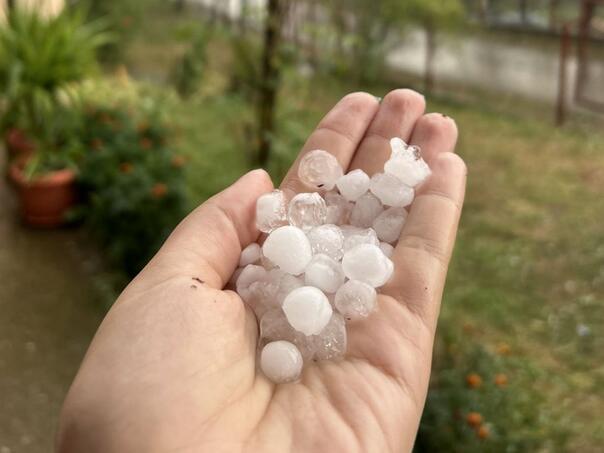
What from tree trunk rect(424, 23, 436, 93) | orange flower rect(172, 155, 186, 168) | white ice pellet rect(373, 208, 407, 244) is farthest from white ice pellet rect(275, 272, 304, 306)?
tree trunk rect(424, 23, 436, 93)

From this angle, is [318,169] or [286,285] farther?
[318,169]

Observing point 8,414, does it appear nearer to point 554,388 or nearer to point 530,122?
point 554,388

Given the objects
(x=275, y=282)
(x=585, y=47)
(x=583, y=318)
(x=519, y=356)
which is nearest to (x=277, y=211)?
(x=275, y=282)

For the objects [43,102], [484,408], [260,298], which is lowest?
[484,408]

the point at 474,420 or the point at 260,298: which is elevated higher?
the point at 260,298

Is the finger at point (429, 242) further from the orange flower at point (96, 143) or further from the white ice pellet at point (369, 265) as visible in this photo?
the orange flower at point (96, 143)

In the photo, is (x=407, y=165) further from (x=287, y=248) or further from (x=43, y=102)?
(x=43, y=102)

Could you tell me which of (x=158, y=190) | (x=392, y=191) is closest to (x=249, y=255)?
(x=392, y=191)
